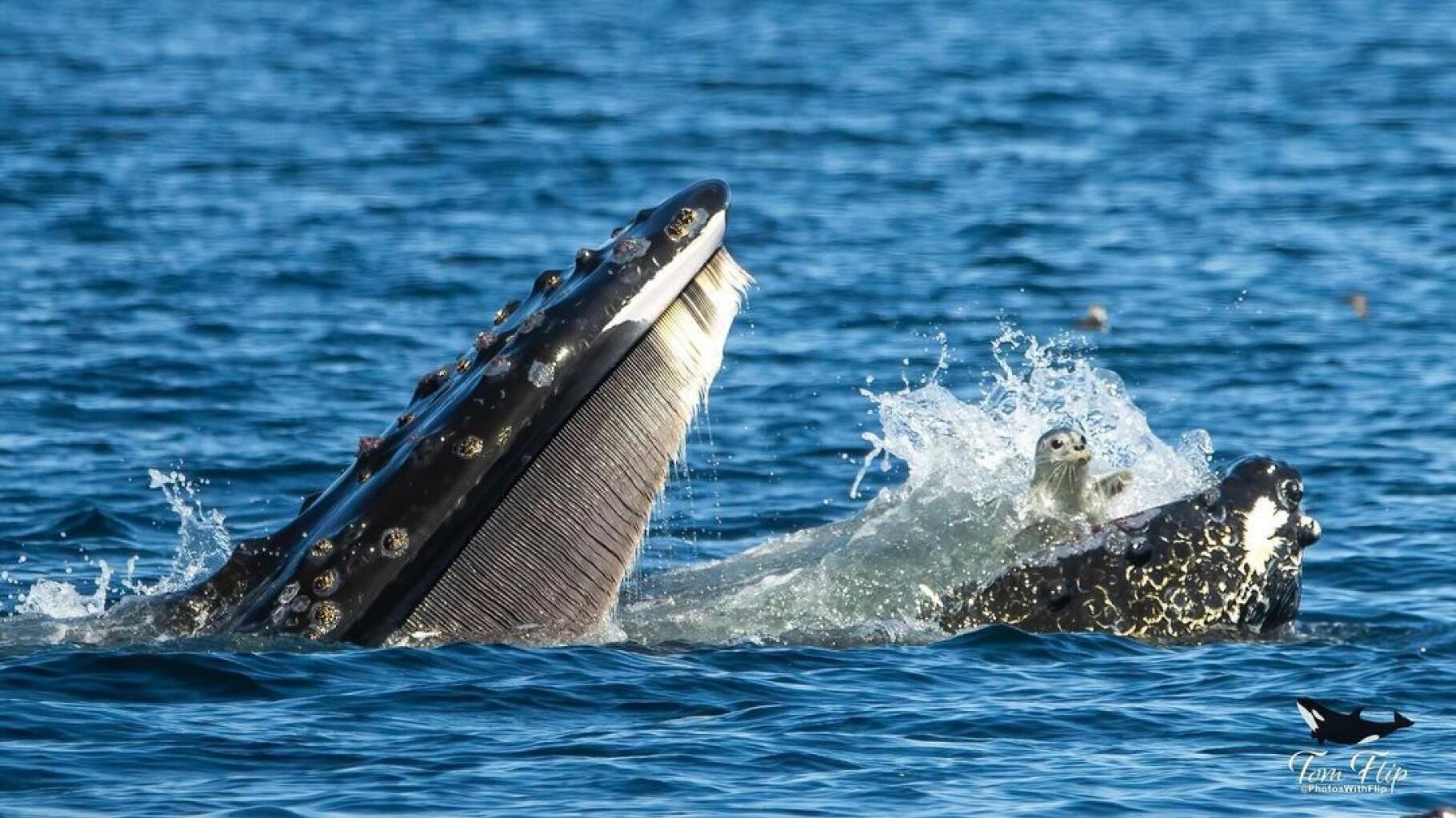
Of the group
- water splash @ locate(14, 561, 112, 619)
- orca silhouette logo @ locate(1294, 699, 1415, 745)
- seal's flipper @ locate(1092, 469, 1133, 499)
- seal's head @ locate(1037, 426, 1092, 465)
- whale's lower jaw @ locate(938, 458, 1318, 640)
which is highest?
seal's head @ locate(1037, 426, 1092, 465)

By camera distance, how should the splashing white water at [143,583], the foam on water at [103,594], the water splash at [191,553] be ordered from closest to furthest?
the foam on water at [103,594] → the splashing white water at [143,583] → the water splash at [191,553]

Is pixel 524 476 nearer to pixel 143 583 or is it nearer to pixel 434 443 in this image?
pixel 434 443

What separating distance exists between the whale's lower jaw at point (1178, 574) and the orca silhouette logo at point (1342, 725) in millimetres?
1165

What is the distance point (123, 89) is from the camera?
3991cm

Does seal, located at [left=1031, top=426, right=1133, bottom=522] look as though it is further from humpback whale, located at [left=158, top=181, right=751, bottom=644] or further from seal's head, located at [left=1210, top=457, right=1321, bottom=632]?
humpback whale, located at [left=158, top=181, right=751, bottom=644]

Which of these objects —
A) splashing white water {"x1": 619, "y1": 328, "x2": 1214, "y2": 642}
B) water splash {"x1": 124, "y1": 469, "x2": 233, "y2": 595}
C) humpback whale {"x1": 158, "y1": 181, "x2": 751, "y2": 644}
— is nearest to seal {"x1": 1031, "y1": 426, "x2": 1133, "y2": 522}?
splashing white water {"x1": 619, "y1": 328, "x2": 1214, "y2": 642}

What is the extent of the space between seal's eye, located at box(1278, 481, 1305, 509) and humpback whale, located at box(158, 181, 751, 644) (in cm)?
308

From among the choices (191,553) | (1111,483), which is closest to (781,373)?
(191,553)

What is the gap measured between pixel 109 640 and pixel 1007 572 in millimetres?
4143

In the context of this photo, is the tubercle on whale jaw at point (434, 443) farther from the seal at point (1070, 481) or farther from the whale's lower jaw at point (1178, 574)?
the whale's lower jaw at point (1178, 574)

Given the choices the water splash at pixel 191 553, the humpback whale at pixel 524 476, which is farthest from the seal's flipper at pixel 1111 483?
the water splash at pixel 191 553

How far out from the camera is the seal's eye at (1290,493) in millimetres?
11664

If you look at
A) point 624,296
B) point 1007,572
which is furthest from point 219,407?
point 624,296

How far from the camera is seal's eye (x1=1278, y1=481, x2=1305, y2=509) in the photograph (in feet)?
38.3
